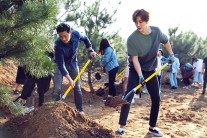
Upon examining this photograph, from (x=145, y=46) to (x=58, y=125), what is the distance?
155 centimetres

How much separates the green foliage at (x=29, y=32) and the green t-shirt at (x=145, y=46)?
1.23m

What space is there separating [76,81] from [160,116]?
2.00 meters

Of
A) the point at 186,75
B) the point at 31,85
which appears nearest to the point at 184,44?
the point at 186,75

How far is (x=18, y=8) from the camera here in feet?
11.4

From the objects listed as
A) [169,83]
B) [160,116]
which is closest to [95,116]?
[160,116]

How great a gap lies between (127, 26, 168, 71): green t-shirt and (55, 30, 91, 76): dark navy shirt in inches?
43.0

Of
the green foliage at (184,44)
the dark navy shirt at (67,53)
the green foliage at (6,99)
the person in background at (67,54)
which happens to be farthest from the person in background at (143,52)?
the green foliage at (184,44)

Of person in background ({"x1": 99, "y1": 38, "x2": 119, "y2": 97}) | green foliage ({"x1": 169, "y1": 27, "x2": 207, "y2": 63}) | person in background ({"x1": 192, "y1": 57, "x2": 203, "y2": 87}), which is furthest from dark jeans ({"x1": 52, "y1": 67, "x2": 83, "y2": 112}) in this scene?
green foliage ({"x1": 169, "y1": 27, "x2": 207, "y2": 63})

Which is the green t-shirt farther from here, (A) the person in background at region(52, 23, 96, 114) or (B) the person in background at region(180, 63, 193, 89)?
(B) the person in background at region(180, 63, 193, 89)

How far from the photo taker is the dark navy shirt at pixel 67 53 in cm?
510

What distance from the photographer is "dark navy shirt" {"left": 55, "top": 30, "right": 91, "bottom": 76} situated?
510 cm

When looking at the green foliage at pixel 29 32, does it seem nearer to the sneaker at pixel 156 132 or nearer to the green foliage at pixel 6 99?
the green foliage at pixel 6 99

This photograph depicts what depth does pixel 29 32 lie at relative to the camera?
353 centimetres

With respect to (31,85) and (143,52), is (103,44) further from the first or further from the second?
(143,52)
